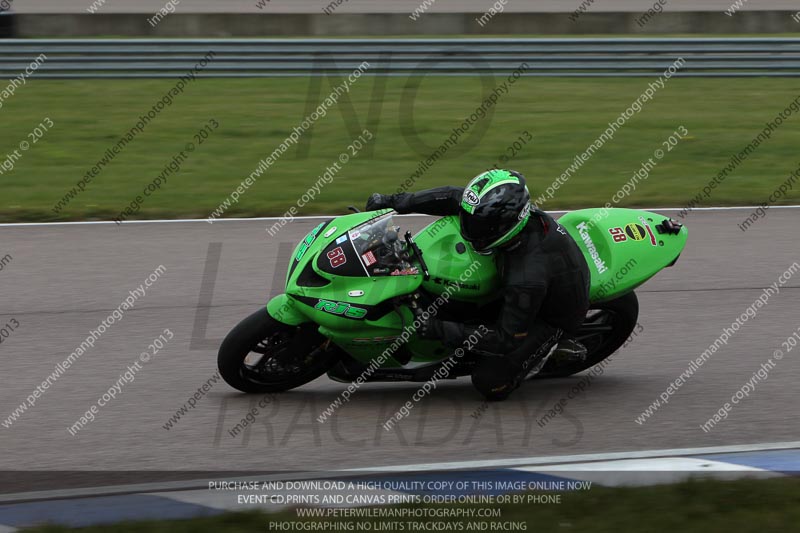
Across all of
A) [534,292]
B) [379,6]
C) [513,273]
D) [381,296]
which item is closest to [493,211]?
[513,273]

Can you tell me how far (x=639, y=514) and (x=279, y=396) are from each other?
8.74ft

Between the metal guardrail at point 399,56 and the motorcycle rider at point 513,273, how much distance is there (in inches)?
419

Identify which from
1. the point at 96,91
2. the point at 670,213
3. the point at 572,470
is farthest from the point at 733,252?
the point at 96,91

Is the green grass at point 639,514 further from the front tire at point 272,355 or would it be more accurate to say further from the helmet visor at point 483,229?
the front tire at point 272,355

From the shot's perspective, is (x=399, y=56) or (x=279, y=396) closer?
(x=279, y=396)

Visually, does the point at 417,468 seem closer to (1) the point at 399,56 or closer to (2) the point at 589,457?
(2) the point at 589,457

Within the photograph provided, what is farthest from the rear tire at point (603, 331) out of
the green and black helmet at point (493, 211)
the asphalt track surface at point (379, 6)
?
the asphalt track surface at point (379, 6)

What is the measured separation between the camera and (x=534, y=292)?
6133 mm

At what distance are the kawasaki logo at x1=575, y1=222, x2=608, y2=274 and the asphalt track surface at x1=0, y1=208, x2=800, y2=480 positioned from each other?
2.78 ft

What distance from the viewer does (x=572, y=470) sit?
5473 mm

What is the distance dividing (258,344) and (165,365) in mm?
1203

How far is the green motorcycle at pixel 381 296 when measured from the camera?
20.2ft

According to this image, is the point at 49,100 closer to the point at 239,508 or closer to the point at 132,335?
the point at 132,335

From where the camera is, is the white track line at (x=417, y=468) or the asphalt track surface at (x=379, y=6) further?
the asphalt track surface at (x=379, y=6)
